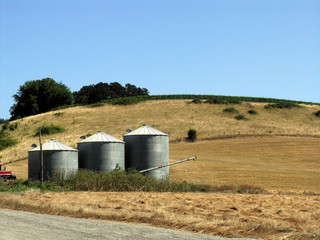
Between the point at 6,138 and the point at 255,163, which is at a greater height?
the point at 6,138

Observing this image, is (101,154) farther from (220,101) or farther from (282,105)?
(282,105)

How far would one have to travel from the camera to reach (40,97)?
433 ft

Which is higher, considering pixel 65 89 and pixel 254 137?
pixel 65 89

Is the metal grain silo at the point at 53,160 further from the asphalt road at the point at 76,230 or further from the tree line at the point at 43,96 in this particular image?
the tree line at the point at 43,96

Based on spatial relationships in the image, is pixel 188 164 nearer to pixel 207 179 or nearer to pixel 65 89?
pixel 207 179

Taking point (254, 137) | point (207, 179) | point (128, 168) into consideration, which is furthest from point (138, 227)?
point (254, 137)

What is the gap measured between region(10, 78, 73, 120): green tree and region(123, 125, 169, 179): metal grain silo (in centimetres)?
8671

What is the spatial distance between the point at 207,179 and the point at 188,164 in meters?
9.18

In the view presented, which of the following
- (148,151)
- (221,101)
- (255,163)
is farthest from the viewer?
(221,101)

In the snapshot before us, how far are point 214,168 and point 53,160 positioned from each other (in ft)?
70.3

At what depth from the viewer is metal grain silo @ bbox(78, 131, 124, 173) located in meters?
44.1

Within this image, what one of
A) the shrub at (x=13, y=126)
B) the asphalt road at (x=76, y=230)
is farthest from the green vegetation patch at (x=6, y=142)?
the asphalt road at (x=76, y=230)

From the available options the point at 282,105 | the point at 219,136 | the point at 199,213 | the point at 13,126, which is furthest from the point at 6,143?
the point at 199,213

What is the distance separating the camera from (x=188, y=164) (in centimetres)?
5966
